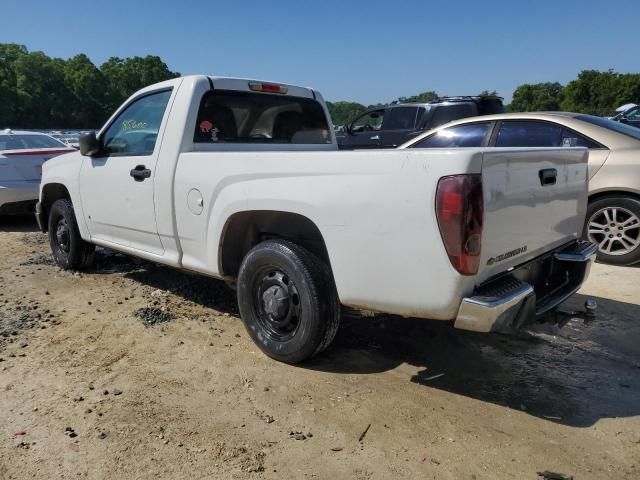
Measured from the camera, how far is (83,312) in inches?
177

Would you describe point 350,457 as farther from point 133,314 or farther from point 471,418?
point 133,314

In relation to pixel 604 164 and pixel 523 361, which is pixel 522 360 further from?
pixel 604 164

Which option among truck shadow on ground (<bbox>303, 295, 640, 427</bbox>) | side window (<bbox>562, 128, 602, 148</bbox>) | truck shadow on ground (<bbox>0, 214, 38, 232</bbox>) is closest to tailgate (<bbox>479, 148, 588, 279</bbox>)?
truck shadow on ground (<bbox>303, 295, 640, 427</bbox>)

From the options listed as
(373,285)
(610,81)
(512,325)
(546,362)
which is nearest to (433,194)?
(373,285)

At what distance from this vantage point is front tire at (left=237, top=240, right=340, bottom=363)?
3.17m

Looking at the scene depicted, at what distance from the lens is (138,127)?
4602 millimetres

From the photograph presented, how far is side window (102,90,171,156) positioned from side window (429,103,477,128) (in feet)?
22.7

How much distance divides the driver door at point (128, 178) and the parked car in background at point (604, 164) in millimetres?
4013

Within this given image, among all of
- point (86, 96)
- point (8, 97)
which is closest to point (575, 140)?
point (8, 97)

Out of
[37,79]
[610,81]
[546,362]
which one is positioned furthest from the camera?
[610,81]

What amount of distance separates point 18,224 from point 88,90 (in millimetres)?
66133

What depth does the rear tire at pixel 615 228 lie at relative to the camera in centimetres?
562

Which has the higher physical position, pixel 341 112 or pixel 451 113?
pixel 341 112

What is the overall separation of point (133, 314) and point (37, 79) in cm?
6992
